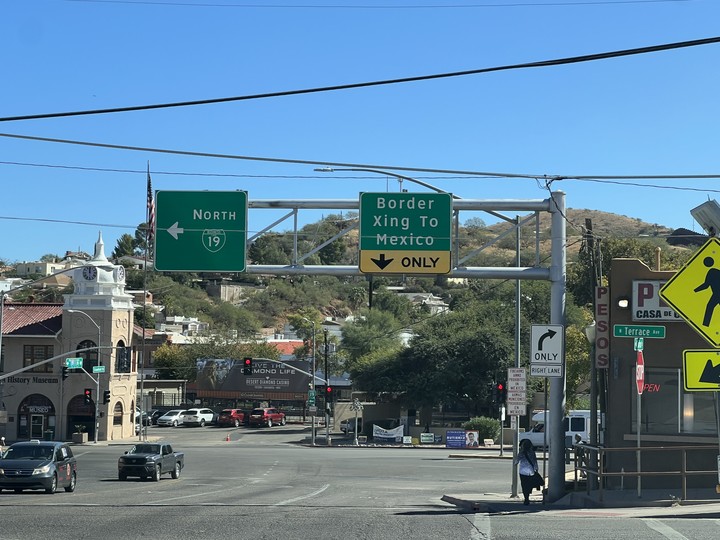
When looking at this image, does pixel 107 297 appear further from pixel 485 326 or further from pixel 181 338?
pixel 181 338

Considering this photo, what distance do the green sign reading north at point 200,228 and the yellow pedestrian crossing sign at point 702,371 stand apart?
10202mm

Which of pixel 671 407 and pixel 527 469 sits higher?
pixel 671 407

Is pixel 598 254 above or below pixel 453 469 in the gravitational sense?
above

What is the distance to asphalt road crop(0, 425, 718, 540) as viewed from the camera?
14398 millimetres

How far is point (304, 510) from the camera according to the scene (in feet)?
59.7

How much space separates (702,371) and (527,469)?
5870 millimetres

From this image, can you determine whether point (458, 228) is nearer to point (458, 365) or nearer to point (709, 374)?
point (709, 374)

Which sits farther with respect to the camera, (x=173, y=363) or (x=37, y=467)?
(x=173, y=363)

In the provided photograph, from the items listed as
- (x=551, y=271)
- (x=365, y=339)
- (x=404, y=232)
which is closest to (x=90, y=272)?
(x=365, y=339)

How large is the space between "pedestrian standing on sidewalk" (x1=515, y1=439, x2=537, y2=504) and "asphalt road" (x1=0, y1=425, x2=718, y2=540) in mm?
889

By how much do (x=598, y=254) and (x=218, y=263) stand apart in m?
10.4

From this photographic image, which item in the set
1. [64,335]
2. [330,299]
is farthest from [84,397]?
[330,299]

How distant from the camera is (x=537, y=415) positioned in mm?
55531

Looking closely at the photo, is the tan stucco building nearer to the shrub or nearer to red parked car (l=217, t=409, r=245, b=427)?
red parked car (l=217, t=409, r=245, b=427)
